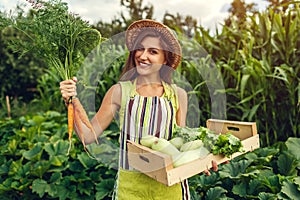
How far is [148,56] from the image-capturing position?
4.92 ft

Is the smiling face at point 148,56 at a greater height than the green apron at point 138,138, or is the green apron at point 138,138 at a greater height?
the smiling face at point 148,56

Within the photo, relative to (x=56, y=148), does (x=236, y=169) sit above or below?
below

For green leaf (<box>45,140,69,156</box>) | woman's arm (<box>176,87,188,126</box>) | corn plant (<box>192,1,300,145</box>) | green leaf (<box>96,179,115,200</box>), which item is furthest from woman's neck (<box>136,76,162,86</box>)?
green leaf (<box>45,140,69,156</box>)

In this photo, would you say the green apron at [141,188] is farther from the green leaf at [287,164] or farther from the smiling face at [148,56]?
the green leaf at [287,164]

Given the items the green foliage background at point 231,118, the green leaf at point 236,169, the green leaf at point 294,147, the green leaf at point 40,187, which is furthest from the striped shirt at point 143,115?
the green leaf at point 40,187

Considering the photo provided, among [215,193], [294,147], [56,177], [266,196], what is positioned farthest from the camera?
[56,177]

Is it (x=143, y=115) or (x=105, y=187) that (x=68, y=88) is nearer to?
(x=143, y=115)

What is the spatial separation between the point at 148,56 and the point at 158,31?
11cm

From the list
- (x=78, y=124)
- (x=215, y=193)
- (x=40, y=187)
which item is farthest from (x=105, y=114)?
(x=40, y=187)

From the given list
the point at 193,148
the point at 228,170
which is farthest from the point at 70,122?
the point at 228,170

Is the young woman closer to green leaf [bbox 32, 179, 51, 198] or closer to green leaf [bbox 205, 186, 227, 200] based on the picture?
green leaf [bbox 205, 186, 227, 200]

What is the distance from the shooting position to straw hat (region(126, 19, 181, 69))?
4.99ft

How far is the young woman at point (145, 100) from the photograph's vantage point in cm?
152

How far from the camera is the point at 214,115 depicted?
1.79m
